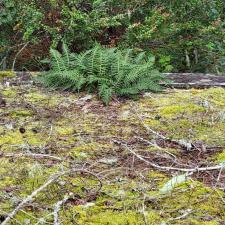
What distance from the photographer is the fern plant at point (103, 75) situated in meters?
4.45

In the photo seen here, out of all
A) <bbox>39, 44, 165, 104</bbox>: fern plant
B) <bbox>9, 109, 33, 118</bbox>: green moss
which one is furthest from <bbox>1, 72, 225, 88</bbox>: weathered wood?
<bbox>9, 109, 33, 118</bbox>: green moss

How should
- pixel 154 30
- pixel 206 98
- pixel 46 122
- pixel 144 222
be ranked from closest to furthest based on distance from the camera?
1. pixel 144 222
2. pixel 46 122
3. pixel 206 98
4. pixel 154 30

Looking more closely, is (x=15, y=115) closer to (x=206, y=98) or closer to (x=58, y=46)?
(x=206, y=98)

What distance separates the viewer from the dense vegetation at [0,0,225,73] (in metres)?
6.04

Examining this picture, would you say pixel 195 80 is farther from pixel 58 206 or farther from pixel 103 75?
pixel 58 206

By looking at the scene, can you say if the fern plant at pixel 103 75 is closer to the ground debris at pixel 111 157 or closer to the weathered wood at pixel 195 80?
the ground debris at pixel 111 157

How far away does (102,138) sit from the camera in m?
3.48

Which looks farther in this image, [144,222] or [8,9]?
[8,9]

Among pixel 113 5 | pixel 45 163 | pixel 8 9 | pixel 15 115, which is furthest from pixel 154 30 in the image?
pixel 45 163

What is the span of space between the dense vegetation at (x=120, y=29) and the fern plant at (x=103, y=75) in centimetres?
126

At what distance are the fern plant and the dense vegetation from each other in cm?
126

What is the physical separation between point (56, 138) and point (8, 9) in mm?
3548

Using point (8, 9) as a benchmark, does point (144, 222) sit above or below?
below

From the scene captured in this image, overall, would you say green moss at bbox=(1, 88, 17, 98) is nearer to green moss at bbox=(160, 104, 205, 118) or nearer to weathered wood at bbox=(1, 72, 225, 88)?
weathered wood at bbox=(1, 72, 225, 88)
